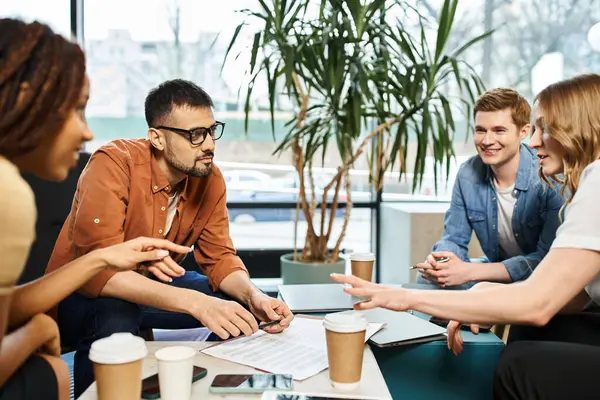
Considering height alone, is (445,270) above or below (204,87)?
below

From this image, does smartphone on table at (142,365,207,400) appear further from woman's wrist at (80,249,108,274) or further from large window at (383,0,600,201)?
large window at (383,0,600,201)

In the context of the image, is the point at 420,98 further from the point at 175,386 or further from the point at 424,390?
the point at 175,386

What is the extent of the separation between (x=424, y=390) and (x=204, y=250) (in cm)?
91

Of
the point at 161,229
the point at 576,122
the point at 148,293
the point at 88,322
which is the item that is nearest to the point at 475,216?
the point at 576,122

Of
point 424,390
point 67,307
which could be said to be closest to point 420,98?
point 424,390

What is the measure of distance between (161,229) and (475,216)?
129 cm

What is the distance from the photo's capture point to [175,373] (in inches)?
42.1

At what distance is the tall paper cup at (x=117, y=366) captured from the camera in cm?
100

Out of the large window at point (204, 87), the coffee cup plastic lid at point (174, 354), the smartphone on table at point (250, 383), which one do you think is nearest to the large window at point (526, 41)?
the large window at point (204, 87)

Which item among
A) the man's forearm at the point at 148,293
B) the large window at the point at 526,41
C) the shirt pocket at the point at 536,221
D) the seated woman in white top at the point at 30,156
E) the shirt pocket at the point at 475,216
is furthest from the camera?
the large window at the point at 526,41

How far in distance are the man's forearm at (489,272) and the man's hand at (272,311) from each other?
0.88m

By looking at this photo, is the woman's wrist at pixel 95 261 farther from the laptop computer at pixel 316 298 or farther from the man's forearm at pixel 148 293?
the laptop computer at pixel 316 298

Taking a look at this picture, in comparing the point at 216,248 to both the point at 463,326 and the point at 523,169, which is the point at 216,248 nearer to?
the point at 463,326

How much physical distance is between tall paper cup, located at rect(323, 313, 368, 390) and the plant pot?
2089 mm
